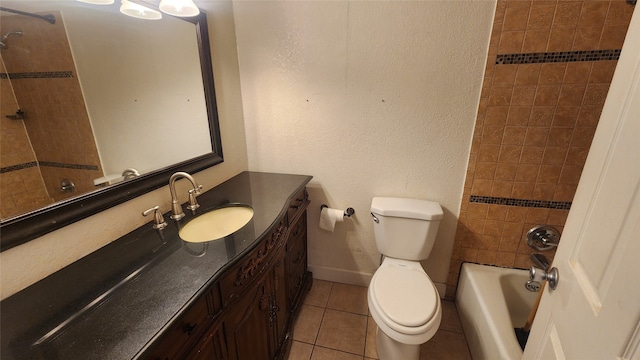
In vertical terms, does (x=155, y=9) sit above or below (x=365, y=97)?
above

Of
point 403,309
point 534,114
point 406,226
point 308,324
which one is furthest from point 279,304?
point 534,114

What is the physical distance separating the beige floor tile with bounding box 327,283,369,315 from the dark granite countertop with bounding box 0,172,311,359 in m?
1.08

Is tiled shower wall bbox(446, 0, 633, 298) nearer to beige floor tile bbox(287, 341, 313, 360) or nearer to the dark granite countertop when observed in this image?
beige floor tile bbox(287, 341, 313, 360)

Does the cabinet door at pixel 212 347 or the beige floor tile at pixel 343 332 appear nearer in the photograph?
the cabinet door at pixel 212 347

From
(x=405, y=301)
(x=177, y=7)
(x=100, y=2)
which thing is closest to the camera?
(x=100, y=2)

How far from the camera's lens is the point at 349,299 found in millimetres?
1887

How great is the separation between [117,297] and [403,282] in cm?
124

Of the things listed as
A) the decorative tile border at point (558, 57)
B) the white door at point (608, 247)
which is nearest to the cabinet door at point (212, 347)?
the white door at point (608, 247)

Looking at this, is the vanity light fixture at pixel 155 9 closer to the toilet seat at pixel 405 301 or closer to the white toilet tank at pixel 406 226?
the white toilet tank at pixel 406 226

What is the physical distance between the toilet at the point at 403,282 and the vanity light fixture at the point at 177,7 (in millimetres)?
1405

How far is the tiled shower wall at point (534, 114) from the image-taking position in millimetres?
1213

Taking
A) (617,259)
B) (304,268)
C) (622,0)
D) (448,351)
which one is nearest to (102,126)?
(304,268)

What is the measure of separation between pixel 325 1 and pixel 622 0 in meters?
1.37

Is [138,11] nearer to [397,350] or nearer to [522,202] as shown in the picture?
[397,350]
